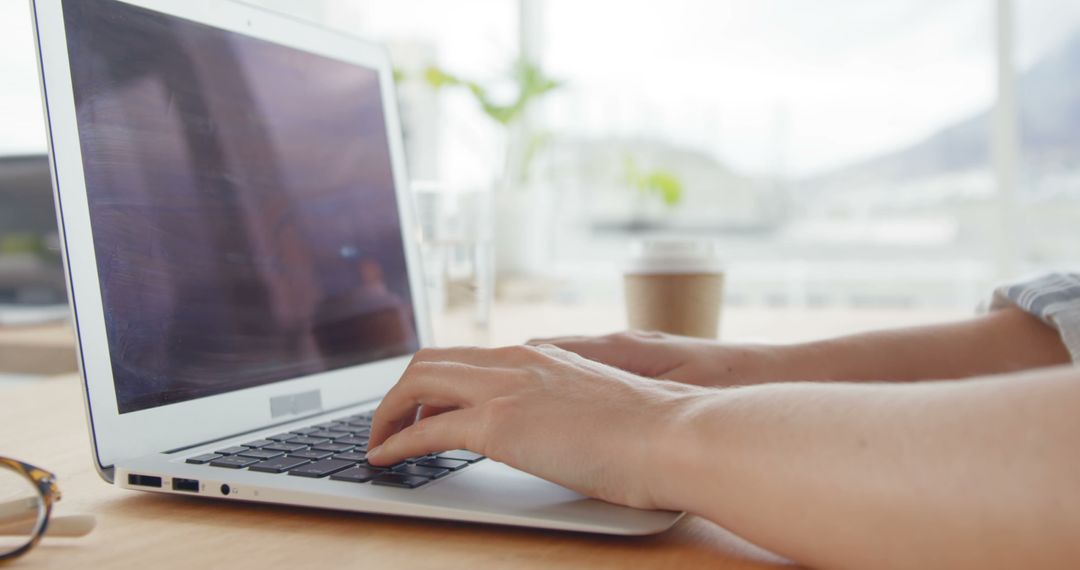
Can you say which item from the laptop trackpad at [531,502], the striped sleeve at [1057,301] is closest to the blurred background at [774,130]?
the striped sleeve at [1057,301]

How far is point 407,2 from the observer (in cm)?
336

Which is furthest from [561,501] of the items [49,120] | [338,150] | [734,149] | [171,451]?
[734,149]

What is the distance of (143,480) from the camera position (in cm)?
54

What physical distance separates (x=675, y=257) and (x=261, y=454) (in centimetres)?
60

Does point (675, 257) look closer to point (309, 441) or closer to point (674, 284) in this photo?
point (674, 284)

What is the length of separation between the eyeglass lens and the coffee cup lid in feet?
2.40

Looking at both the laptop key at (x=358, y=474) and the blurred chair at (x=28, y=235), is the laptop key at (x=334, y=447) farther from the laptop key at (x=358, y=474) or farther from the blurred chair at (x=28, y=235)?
the blurred chair at (x=28, y=235)

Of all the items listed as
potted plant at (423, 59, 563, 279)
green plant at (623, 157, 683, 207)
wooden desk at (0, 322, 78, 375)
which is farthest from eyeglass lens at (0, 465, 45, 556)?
green plant at (623, 157, 683, 207)

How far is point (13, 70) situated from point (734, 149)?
7.52 ft

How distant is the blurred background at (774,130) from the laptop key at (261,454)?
1.81 meters

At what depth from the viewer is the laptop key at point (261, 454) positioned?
22.4 inches

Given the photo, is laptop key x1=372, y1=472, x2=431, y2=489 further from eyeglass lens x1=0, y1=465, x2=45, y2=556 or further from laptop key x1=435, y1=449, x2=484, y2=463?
eyeglass lens x1=0, y1=465, x2=45, y2=556

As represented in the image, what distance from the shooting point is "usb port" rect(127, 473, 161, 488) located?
54 cm

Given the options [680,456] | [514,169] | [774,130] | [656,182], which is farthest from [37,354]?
[774,130]
